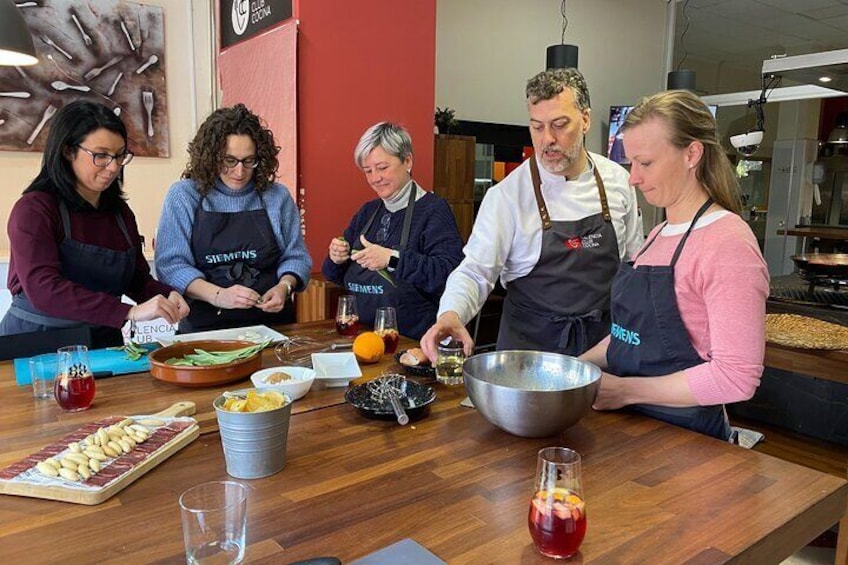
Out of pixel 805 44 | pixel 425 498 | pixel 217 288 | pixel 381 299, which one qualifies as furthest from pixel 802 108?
pixel 425 498

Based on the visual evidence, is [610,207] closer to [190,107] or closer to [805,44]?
[190,107]

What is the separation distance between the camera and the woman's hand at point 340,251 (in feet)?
8.95

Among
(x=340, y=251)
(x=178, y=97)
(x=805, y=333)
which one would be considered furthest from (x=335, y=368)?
(x=178, y=97)

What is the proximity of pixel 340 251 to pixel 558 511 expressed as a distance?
1.92m

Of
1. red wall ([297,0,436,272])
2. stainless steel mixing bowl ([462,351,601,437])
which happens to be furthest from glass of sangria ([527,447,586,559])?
red wall ([297,0,436,272])

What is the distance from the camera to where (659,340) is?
1.59 metres

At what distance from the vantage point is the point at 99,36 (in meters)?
4.43

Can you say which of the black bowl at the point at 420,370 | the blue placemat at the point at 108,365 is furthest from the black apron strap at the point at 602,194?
the blue placemat at the point at 108,365

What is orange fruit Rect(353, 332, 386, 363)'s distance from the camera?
1.96 meters

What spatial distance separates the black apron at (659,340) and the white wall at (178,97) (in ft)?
13.3

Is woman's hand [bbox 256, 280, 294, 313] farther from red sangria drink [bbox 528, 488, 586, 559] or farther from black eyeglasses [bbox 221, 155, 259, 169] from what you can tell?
red sangria drink [bbox 528, 488, 586, 559]

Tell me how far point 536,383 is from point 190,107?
4.20 metres

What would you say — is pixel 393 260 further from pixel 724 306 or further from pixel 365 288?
pixel 724 306

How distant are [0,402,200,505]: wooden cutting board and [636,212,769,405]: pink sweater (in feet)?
3.83
